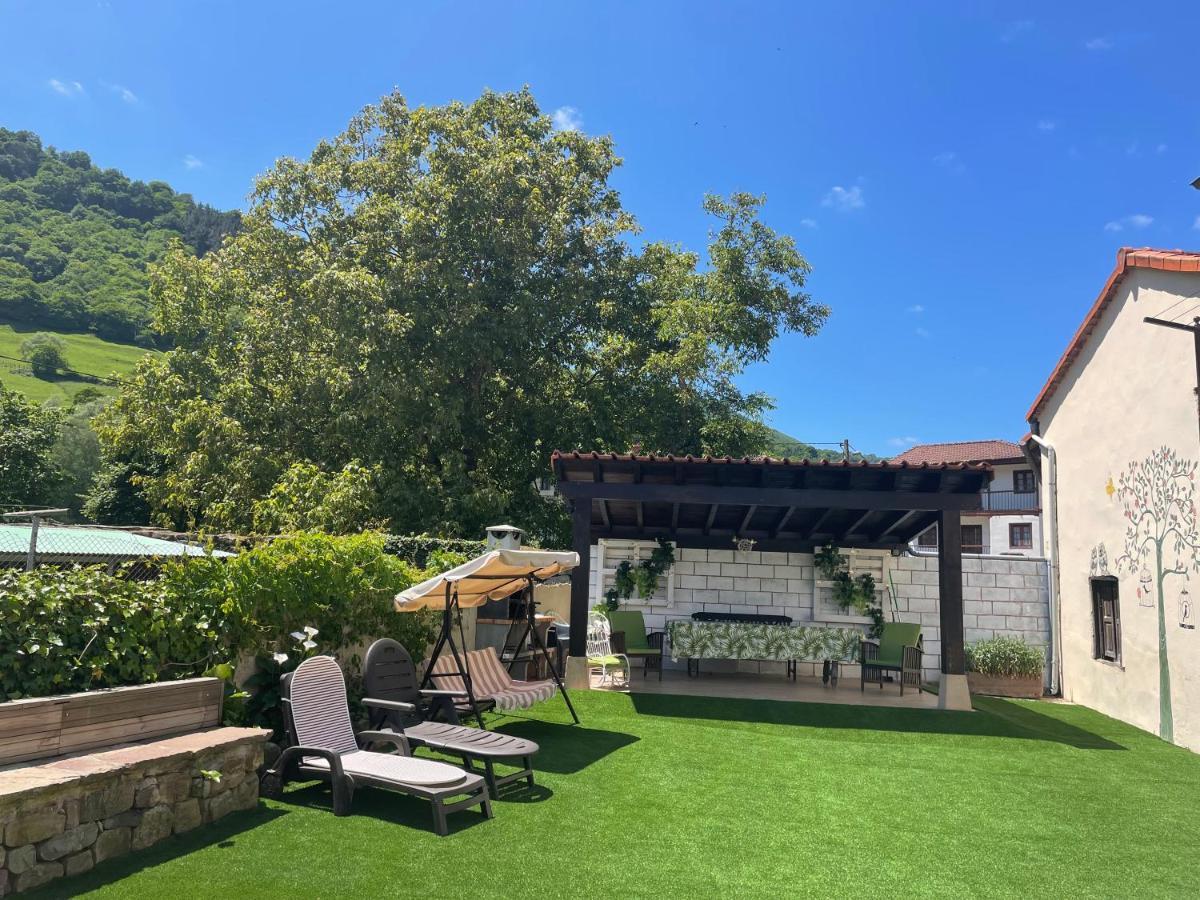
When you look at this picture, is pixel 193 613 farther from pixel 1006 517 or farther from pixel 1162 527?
pixel 1006 517

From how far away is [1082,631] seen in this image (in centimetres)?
1191

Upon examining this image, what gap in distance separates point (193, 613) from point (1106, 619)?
1166 centimetres

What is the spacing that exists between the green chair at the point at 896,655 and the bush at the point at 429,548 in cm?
542

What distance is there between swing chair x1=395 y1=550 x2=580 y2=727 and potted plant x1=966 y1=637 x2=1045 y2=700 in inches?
290

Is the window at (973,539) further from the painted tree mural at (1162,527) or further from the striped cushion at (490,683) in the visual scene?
the striped cushion at (490,683)

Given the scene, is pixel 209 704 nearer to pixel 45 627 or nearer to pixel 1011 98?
pixel 45 627

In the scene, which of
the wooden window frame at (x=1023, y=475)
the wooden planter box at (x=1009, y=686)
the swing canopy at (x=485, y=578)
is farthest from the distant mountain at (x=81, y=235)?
the wooden planter box at (x=1009, y=686)

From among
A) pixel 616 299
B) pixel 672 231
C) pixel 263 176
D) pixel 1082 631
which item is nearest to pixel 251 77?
pixel 263 176

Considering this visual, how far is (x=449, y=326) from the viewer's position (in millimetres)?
17578

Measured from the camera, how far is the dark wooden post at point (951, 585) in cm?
966

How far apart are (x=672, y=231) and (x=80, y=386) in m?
52.0

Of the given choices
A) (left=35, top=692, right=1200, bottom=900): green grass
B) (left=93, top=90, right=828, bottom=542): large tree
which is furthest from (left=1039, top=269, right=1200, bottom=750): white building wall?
(left=93, top=90, right=828, bottom=542): large tree

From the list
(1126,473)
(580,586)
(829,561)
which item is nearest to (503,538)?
(580,586)

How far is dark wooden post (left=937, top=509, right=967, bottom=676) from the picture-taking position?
9656 mm
